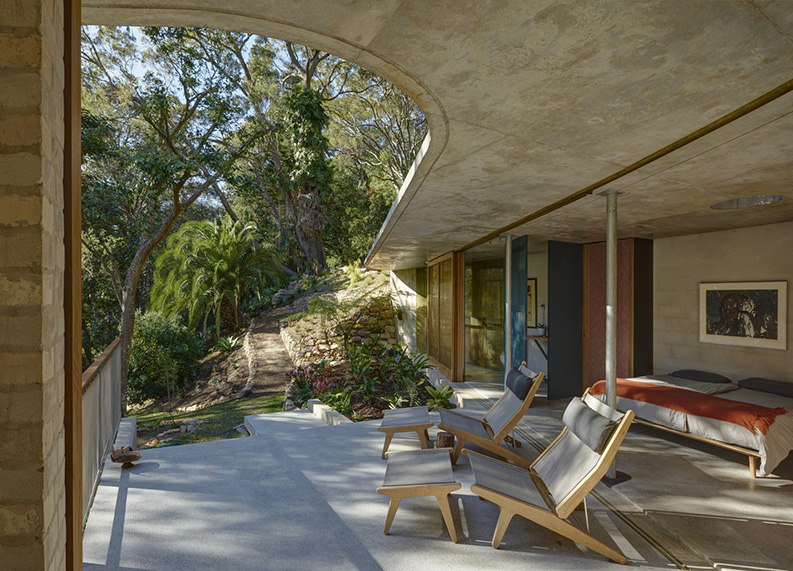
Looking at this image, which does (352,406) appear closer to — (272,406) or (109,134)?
(272,406)

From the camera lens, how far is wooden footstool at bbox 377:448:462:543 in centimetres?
318

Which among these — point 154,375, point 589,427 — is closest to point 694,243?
point 589,427

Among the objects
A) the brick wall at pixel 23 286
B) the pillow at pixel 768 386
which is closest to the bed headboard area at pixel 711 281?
the pillow at pixel 768 386

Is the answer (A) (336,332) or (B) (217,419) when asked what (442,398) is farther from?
(A) (336,332)

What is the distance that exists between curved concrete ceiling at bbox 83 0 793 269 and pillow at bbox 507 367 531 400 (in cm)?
210

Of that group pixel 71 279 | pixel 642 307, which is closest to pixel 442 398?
pixel 642 307

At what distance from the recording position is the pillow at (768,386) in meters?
5.47

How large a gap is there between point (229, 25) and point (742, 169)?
12.8ft

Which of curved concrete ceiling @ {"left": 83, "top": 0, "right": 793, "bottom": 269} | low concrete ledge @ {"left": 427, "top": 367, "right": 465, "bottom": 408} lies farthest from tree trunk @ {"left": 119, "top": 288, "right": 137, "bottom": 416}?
curved concrete ceiling @ {"left": 83, "top": 0, "right": 793, "bottom": 269}

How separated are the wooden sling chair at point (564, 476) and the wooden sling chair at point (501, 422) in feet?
2.22

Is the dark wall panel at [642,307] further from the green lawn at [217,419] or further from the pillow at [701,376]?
the green lawn at [217,419]

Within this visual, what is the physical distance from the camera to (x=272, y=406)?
888cm

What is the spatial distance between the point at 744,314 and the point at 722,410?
2.49m

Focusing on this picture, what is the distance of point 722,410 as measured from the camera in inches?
184
